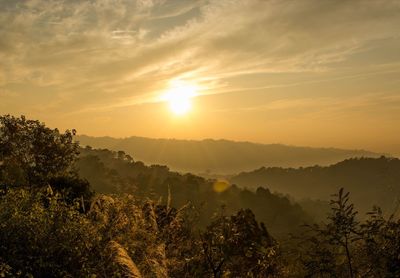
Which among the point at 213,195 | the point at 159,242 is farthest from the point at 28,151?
the point at 213,195

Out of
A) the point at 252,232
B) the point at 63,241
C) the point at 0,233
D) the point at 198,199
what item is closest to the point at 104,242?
the point at 63,241

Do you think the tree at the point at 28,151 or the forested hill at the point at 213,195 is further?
the forested hill at the point at 213,195

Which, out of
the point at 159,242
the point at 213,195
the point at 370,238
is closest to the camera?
the point at 370,238

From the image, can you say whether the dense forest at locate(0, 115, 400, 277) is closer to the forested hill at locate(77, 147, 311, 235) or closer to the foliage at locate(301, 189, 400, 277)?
the foliage at locate(301, 189, 400, 277)

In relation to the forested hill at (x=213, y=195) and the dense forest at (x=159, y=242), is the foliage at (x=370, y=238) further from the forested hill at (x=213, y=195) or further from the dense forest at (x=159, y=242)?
the forested hill at (x=213, y=195)

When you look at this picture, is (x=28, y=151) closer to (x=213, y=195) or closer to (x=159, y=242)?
(x=159, y=242)

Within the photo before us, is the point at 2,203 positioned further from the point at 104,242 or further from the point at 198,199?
the point at 198,199

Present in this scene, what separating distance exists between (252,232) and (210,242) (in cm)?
3058

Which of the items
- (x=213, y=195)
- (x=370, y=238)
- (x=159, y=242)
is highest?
(x=370, y=238)

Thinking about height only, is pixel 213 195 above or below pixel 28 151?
below

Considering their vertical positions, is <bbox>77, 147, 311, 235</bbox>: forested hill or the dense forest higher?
the dense forest

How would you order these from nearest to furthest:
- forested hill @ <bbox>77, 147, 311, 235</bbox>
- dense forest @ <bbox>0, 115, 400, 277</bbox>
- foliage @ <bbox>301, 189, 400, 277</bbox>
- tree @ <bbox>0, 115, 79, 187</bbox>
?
1. foliage @ <bbox>301, 189, 400, 277</bbox>
2. dense forest @ <bbox>0, 115, 400, 277</bbox>
3. tree @ <bbox>0, 115, 79, 187</bbox>
4. forested hill @ <bbox>77, 147, 311, 235</bbox>

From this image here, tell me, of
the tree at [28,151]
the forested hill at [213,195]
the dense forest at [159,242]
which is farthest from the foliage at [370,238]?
the forested hill at [213,195]

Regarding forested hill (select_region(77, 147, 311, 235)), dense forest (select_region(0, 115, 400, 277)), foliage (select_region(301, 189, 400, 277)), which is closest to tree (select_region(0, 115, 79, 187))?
dense forest (select_region(0, 115, 400, 277))
